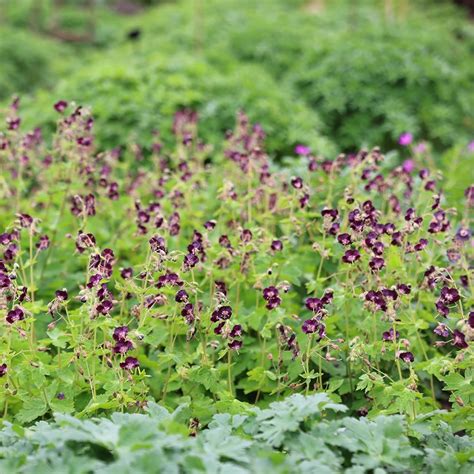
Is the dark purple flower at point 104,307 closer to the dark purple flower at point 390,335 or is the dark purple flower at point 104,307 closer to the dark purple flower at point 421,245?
the dark purple flower at point 390,335

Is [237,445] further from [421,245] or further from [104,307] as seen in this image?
[421,245]

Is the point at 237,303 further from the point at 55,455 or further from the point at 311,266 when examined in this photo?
the point at 55,455

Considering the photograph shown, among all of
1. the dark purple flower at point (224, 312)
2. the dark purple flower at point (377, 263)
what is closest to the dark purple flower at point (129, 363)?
the dark purple flower at point (224, 312)

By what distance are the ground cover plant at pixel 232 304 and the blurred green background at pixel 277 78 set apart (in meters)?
1.19

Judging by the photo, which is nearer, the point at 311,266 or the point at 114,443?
the point at 114,443

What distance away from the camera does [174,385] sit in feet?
9.65

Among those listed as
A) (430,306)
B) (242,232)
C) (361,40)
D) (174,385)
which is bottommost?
(174,385)

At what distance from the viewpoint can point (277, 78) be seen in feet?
25.9

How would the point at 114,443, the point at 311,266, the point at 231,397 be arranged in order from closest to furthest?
the point at 114,443 → the point at 231,397 → the point at 311,266

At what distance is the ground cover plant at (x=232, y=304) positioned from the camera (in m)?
2.63

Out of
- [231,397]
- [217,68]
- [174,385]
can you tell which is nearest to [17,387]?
[174,385]

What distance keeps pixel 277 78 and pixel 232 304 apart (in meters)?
5.04

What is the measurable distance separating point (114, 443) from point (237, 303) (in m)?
1.23

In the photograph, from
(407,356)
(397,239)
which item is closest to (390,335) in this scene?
(407,356)
